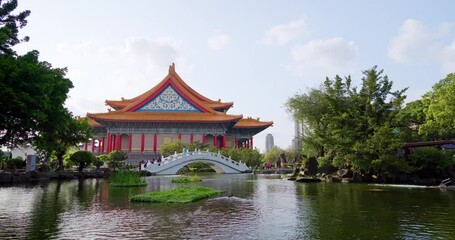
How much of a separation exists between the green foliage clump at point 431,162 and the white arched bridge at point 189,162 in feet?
66.1

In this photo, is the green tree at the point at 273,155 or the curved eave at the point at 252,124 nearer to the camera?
the green tree at the point at 273,155

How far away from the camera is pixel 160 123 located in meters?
52.8

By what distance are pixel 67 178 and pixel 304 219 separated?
75.7 feet

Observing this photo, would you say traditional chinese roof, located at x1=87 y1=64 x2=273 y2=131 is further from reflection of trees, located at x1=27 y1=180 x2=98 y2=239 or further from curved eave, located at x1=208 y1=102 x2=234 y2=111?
reflection of trees, located at x1=27 y1=180 x2=98 y2=239

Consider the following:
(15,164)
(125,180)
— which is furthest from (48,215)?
(15,164)

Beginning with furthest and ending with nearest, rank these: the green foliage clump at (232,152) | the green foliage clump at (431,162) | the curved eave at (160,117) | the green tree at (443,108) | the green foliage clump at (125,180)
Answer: the curved eave at (160,117) → the green foliage clump at (232,152) → the green tree at (443,108) → the green foliage clump at (431,162) → the green foliage clump at (125,180)

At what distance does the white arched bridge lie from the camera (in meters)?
35.9

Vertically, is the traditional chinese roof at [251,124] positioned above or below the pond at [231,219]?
above

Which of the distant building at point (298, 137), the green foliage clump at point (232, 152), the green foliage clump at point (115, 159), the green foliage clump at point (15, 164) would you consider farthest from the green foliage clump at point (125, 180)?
the green foliage clump at point (232, 152)

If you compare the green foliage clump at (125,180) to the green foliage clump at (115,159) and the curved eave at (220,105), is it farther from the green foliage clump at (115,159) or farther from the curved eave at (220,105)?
the curved eave at (220,105)

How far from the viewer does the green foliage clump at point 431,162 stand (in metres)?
22.6

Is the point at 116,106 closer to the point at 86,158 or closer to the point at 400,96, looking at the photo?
the point at 86,158

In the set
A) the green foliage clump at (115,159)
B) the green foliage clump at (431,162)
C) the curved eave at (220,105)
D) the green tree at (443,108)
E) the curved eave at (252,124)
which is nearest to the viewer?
the green foliage clump at (431,162)

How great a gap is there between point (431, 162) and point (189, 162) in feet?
71.2
